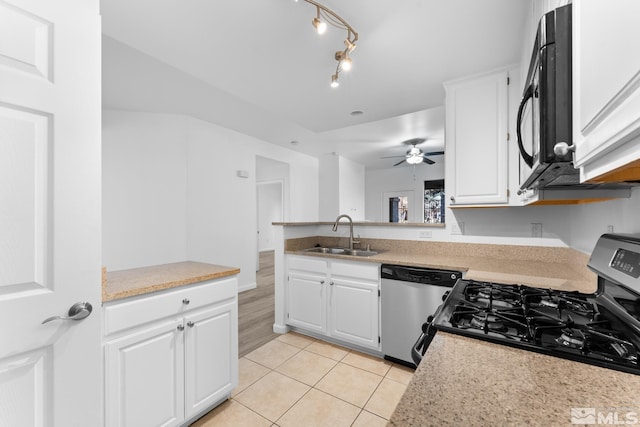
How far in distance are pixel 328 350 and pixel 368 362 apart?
396mm

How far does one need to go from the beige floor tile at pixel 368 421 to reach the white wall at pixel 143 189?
9.69 ft

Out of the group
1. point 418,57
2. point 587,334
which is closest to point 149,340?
point 587,334

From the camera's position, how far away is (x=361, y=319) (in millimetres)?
2398

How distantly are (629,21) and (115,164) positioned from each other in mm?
4176

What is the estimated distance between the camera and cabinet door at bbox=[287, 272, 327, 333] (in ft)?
8.61

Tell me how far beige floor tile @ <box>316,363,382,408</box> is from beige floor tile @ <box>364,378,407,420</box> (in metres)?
0.04

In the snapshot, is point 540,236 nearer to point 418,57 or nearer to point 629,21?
point 418,57

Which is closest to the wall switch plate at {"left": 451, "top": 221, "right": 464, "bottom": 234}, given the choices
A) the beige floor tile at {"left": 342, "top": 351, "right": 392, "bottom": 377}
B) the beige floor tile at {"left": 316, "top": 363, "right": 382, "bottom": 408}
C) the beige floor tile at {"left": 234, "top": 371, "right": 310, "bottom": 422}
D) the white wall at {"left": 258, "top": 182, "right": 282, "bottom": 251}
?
the beige floor tile at {"left": 342, "top": 351, "right": 392, "bottom": 377}

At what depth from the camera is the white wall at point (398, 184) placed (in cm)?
716

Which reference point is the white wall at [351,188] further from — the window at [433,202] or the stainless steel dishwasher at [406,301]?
the stainless steel dishwasher at [406,301]

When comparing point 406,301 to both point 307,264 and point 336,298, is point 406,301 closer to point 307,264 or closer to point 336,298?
point 336,298

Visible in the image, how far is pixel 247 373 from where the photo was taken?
2.19m

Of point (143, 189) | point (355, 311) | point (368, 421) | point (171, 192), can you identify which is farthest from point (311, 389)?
point (143, 189)

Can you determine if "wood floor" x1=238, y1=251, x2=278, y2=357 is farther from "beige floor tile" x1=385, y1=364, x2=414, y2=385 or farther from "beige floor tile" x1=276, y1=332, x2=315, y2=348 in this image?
"beige floor tile" x1=385, y1=364, x2=414, y2=385
